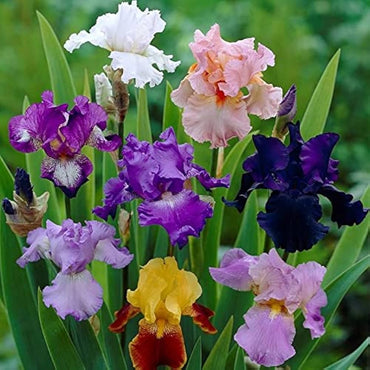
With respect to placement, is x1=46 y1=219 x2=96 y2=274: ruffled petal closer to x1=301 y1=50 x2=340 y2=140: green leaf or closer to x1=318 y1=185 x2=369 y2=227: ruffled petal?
x1=318 y1=185 x2=369 y2=227: ruffled petal

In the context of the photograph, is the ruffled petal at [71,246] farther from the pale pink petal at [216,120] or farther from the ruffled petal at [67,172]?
the pale pink petal at [216,120]

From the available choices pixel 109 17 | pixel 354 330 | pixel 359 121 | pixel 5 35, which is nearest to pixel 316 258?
pixel 354 330

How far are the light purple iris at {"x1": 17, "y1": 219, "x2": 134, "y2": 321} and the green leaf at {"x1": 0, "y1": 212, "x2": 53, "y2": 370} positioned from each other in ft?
0.49

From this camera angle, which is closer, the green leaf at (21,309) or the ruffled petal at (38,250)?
the ruffled petal at (38,250)

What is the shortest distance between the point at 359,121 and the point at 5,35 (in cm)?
105

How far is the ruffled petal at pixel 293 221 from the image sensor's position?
2.61ft

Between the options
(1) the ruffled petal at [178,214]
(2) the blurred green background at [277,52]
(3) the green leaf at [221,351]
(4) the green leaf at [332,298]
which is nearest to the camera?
(1) the ruffled petal at [178,214]

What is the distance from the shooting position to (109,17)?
2.96ft

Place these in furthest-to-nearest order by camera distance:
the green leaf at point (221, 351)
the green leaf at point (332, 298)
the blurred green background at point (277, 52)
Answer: the blurred green background at point (277, 52), the green leaf at point (332, 298), the green leaf at point (221, 351)

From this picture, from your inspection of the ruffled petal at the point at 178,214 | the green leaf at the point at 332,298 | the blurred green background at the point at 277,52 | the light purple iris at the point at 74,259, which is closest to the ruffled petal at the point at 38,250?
the light purple iris at the point at 74,259

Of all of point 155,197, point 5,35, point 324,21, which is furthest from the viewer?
point 324,21

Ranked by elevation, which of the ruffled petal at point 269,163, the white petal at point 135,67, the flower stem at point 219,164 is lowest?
the flower stem at point 219,164

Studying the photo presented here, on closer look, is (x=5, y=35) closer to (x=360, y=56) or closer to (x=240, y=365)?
(x=360, y=56)

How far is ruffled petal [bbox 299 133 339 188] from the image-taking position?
0.80 metres
